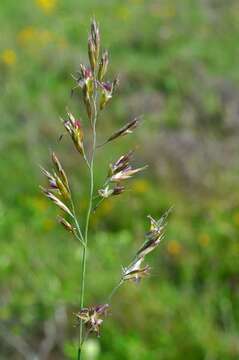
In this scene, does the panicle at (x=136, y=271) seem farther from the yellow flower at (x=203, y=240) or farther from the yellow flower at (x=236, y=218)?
the yellow flower at (x=236, y=218)

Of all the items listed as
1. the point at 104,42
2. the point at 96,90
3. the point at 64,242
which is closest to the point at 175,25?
the point at 104,42

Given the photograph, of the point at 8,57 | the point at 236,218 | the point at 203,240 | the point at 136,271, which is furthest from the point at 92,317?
the point at 8,57

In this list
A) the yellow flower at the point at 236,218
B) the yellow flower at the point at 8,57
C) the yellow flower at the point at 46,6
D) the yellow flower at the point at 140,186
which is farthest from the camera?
the yellow flower at the point at 46,6

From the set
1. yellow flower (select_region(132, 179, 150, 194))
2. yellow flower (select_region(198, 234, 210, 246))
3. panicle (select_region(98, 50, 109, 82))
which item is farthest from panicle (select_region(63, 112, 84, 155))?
yellow flower (select_region(132, 179, 150, 194))

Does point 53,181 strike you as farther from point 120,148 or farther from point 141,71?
point 141,71

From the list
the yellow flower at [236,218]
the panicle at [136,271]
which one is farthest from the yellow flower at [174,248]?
the panicle at [136,271]

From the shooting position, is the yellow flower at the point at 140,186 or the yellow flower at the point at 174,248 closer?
the yellow flower at the point at 174,248

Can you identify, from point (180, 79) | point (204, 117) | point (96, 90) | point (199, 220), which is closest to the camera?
point (96, 90)
